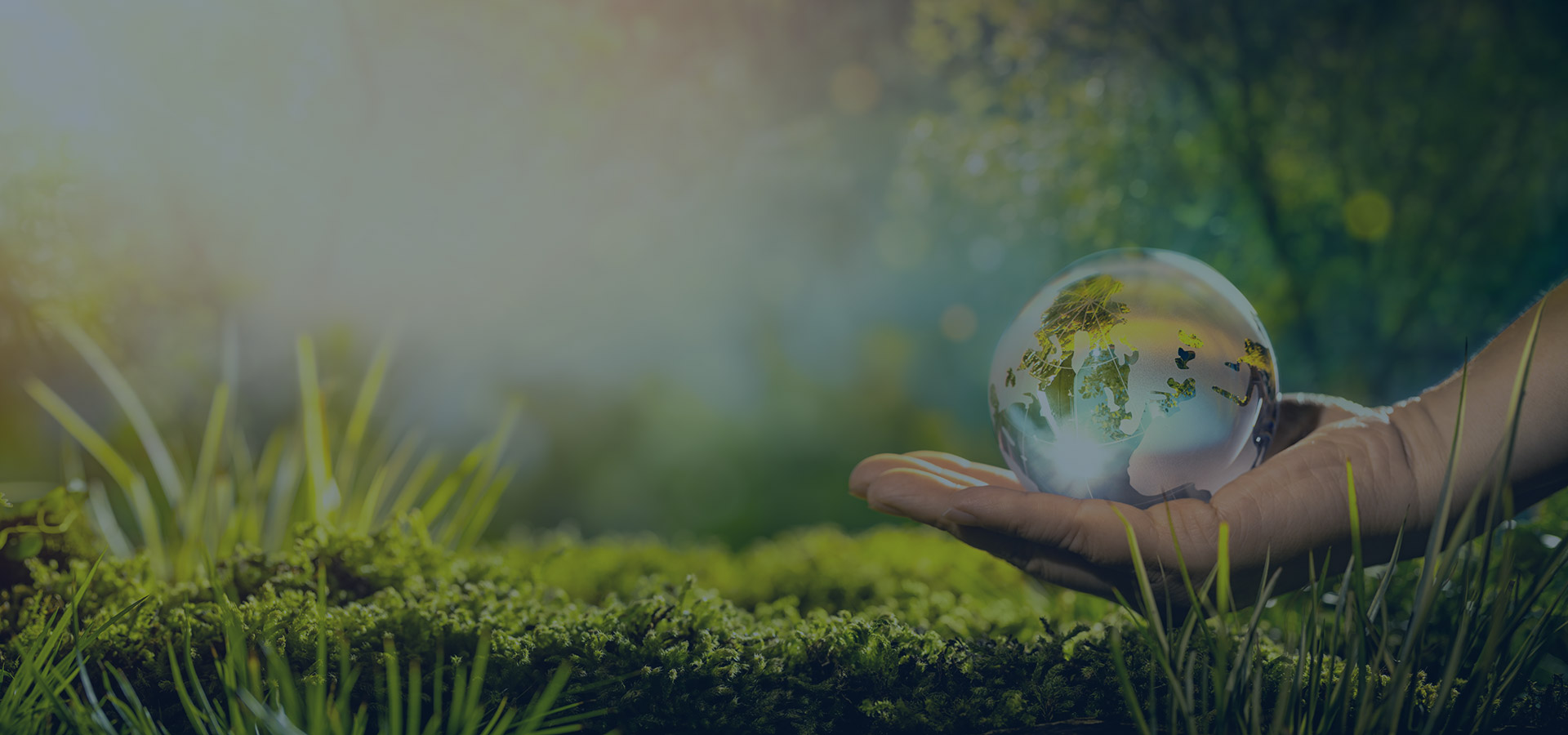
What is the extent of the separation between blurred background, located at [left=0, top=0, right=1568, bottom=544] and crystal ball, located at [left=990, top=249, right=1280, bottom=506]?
477 cm

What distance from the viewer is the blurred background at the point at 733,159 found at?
6.10 meters

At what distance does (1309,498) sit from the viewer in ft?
5.86

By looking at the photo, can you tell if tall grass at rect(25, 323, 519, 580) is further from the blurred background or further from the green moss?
the blurred background

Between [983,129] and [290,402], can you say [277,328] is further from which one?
[983,129]

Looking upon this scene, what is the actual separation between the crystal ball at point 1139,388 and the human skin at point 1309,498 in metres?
0.09

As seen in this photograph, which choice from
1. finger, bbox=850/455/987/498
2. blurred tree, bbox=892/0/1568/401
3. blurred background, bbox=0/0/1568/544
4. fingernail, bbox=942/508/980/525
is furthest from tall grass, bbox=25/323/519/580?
blurred tree, bbox=892/0/1568/401

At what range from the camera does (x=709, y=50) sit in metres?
7.15

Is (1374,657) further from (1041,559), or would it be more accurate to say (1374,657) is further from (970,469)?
(970,469)

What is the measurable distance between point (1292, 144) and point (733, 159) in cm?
503

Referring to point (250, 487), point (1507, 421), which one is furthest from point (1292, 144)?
point (250, 487)

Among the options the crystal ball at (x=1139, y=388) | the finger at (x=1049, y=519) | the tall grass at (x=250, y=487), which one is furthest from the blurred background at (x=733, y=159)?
the finger at (x=1049, y=519)

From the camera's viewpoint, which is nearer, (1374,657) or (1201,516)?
(1374,657)

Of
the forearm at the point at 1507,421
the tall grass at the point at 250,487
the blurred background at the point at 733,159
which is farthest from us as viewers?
the blurred background at the point at 733,159

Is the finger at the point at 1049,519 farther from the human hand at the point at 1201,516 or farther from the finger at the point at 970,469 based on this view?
the finger at the point at 970,469
